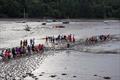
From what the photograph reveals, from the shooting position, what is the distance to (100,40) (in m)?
81.0

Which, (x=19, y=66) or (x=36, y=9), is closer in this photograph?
(x=19, y=66)

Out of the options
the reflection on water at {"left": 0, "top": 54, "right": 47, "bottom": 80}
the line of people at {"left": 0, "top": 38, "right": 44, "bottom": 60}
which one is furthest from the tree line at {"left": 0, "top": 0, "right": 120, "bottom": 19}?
the reflection on water at {"left": 0, "top": 54, "right": 47, "bottom": 80}

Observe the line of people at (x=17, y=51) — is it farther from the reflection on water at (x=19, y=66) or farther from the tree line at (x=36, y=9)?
the tree line at (x=36, y=9)

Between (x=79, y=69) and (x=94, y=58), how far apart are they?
10339mm

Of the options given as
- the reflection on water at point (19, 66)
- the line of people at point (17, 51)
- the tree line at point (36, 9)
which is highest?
the tree line at point (36, 9)

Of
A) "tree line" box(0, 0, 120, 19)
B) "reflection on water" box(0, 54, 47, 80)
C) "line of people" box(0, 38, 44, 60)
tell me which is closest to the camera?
"reflection on water" box(0, 54, 47, 80)

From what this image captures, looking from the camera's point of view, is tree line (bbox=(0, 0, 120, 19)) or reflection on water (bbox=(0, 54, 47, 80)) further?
tree line (bbox=(0, 0, 120, 19))

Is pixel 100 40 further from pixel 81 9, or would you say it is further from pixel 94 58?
pixel 81 9

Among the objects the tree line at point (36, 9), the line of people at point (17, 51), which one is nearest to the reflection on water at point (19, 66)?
the line of people at point (17, 51)

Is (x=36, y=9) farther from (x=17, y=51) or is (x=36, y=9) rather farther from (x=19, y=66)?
(x=19, y=66)

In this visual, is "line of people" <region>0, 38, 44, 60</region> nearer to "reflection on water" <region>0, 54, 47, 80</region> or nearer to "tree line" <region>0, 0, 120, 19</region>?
"reflection on water" <region>0, 54, 47, 80</region>

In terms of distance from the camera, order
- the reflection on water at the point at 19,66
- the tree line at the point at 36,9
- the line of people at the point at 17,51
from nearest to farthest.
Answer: the reflection on water at the point at 19,66 < the line of people at the point at 17,51 < the tree line at the point at 36,9

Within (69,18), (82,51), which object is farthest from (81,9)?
(82,51)

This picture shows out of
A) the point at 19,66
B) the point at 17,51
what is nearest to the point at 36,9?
the point at 17,51
